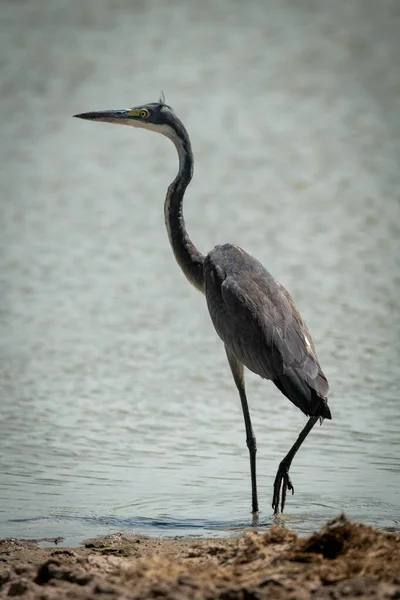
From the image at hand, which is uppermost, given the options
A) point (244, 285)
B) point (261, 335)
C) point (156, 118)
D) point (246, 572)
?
point (156, 118)

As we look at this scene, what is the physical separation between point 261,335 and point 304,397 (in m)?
0.68

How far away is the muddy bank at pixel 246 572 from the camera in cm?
439

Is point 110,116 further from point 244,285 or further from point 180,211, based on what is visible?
point 244,285

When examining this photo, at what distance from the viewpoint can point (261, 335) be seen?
24.7ft

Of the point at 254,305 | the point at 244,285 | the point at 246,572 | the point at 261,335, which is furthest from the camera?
the point at 244,285

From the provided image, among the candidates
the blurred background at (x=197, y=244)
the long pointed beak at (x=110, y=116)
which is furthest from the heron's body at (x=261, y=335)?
the long pointed beak at (x=110, y=116)

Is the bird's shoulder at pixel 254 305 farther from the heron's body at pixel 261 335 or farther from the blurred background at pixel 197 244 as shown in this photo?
the blurred background at pixel 197 244

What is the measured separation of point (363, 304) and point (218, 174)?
329 inches

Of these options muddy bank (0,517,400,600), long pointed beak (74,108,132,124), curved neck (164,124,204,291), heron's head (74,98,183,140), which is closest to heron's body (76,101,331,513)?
curved neck (164,124,204,291)

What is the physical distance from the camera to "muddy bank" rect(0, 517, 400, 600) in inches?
173

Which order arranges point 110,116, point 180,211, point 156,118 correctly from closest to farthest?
point 180,211
point 156,118
point 110,116

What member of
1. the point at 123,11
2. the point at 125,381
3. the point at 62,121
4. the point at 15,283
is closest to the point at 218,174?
the point at 62,121

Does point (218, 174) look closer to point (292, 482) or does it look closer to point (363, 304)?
point (363, 304)

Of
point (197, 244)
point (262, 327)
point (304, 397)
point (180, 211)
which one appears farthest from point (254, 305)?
point (197, 244)
